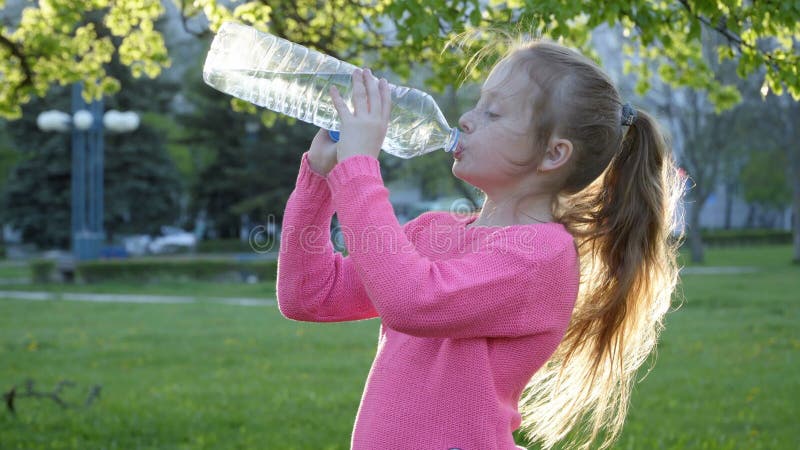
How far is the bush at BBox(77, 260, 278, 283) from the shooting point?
21938 mm

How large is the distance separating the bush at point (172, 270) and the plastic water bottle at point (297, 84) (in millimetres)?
19010

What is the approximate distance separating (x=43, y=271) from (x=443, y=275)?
73.5ft

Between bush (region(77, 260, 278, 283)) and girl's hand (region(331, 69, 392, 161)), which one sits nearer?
girl's hand (region(331, 69, 392, 161))

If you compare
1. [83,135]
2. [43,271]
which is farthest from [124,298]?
[83,135]

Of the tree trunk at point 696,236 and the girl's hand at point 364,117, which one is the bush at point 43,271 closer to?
the tree trunk at point 696,236

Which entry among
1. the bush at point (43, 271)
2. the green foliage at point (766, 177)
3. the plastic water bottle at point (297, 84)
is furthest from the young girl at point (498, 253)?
the green foliage at point (766, 177)

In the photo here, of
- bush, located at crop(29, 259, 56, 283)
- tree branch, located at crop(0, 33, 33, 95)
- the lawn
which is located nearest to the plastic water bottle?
the lawn

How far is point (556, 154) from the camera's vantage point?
204cm

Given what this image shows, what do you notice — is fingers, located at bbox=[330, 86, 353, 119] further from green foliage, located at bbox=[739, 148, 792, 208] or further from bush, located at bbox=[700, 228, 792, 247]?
bush, located at bbox=[700, 228, 792, 247]

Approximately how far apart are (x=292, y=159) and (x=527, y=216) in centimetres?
3476

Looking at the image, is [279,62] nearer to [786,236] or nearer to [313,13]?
Answer: [313,13]

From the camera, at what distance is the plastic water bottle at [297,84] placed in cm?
267

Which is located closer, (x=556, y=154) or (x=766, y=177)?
(x=556, y=154)

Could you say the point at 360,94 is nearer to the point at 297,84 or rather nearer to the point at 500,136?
the point at 500,136
